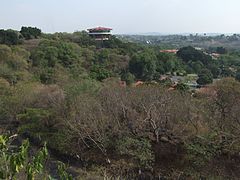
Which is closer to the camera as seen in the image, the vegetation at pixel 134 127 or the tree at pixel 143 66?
the vegetation at pixel 134 127

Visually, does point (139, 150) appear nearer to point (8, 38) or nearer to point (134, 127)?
point (134, 127)

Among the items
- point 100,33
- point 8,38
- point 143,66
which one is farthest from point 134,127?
point 100,33

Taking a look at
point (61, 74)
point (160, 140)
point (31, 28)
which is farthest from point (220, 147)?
point (31, 28)

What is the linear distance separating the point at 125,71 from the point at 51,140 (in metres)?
19.5

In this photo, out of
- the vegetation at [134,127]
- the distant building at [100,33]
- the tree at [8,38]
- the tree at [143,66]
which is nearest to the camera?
the vegetation at [134,127]

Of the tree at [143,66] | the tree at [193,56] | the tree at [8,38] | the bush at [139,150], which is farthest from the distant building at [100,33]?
the bush at [139,150]

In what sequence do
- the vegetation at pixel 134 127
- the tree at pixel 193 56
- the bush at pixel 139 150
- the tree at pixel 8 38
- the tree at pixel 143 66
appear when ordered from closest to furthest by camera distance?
the vegetation at pixel 134 127 < the bush at pixel 139 150 < the tree at pixel 143 66 < the tree at pixel 8 38 < the tree at pixel 193 56

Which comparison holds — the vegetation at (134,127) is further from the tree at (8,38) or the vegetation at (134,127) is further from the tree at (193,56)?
the tree at (193,56)

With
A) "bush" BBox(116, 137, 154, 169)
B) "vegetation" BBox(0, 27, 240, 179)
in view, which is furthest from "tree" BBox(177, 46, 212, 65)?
"bush" BBox(116, 137, 154, 169)

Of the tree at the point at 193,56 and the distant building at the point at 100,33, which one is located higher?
the distant building at the point at 100,33

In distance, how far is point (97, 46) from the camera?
45.2 m

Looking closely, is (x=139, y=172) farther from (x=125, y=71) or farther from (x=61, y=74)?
(x=125, y=71)

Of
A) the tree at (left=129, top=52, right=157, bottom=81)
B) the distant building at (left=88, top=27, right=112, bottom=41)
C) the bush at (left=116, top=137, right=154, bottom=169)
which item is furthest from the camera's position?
the distant building at (left=88, top=27, right=112, bottom=41)

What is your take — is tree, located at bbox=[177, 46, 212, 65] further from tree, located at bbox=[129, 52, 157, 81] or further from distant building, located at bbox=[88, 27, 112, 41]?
distant building, located at bbox=[88, 27, 112, 41]
